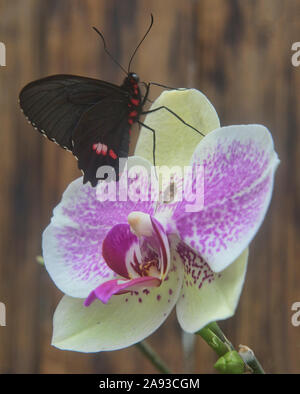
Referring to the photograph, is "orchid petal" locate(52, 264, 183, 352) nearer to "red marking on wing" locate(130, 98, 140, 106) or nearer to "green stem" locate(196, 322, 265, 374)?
"green stem" locate(196, 322, 265, 374)

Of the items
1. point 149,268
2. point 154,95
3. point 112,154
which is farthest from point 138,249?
point 154,95

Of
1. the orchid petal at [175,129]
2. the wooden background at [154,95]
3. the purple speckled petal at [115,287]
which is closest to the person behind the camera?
the purple speckled petal at [115,287]

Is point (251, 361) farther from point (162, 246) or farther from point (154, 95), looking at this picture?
point (154, 95)

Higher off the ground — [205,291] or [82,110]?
[82,110]

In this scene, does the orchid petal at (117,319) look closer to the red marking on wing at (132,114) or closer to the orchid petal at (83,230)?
the orchid petal at (83,230)

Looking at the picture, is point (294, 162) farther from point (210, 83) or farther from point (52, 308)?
point (52, 308)

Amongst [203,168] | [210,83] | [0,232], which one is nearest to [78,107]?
[203,168]

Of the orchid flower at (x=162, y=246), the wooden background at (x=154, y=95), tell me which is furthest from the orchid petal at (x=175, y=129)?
the wooden background at (x=154, y=95)
